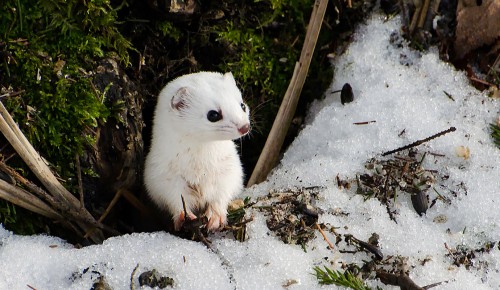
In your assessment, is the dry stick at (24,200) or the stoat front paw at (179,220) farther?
the stoat front paw at (179,220)

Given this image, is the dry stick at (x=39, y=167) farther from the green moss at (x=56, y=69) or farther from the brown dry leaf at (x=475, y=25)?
the brown dry leaf at (x=475, y=25)

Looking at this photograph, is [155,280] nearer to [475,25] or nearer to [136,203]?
[136,203]

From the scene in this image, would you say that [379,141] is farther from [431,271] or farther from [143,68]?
[143,68]

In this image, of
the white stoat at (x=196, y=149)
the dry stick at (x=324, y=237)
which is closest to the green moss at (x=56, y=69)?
→ the white stoat at (x=196, y=149)

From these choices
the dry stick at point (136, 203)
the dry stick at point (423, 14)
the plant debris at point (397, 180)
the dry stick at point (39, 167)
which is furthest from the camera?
the dry stick at point (423, 14)

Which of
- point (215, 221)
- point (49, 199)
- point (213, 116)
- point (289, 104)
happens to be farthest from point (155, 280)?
point (289, 104)
